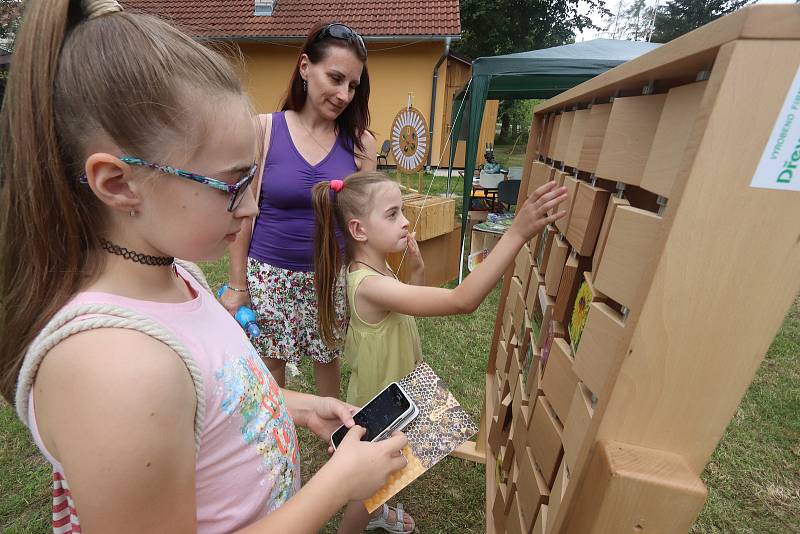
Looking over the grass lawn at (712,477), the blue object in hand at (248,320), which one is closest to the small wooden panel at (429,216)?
the grass lawn at (712,477)

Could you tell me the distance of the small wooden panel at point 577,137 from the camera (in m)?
1.13

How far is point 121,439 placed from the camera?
0.55 metres

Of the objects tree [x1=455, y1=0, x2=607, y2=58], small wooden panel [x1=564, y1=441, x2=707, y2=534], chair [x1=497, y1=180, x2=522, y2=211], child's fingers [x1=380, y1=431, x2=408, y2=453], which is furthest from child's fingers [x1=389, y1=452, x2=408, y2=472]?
tree [x1=455, y1=0, x2=607, y2=58]

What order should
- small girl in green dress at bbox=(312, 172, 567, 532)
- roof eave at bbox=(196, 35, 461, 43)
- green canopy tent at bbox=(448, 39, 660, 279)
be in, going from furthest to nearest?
1. roof eave at bbox=(196, 35, 461, 43)
2. green canopy tent at bbox=(448, 39, 660, 279)
3. small girl in green dress at bbox=(312, 172, 567, 532)

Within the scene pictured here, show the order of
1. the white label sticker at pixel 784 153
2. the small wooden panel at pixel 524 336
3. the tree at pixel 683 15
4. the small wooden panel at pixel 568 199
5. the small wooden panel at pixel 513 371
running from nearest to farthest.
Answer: the white label sticker at pixel 784 153, the small wooden panel at pixel 568 199, the small wooden panel at pixel 524 336, the small wooden panel at pixel 513 371, the tree at pixel 683 15

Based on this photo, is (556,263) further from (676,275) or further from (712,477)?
(712,477)

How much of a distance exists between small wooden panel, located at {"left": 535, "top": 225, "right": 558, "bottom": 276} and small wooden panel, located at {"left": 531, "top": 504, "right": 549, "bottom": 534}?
71 centimetres

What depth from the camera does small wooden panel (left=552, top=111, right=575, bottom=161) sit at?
4.39 ft

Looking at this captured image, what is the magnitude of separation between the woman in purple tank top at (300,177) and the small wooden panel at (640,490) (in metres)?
1.45

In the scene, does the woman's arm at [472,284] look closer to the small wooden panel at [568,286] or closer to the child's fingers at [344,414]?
the small wooden panel at [568,286]

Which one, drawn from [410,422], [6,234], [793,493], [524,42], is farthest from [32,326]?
[524,42]

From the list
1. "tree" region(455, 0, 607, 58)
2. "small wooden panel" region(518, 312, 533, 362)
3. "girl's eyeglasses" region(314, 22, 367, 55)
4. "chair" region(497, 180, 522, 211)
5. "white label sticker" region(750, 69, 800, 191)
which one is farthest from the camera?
"tree" region(455, 0, 607, 58)

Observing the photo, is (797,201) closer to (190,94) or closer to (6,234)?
(190,94)

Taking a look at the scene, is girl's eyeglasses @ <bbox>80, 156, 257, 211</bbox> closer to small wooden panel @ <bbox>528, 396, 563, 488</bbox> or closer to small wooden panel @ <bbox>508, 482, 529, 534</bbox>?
small wooden panel @ <bbox>528, 396, 563, 488</bbox>
